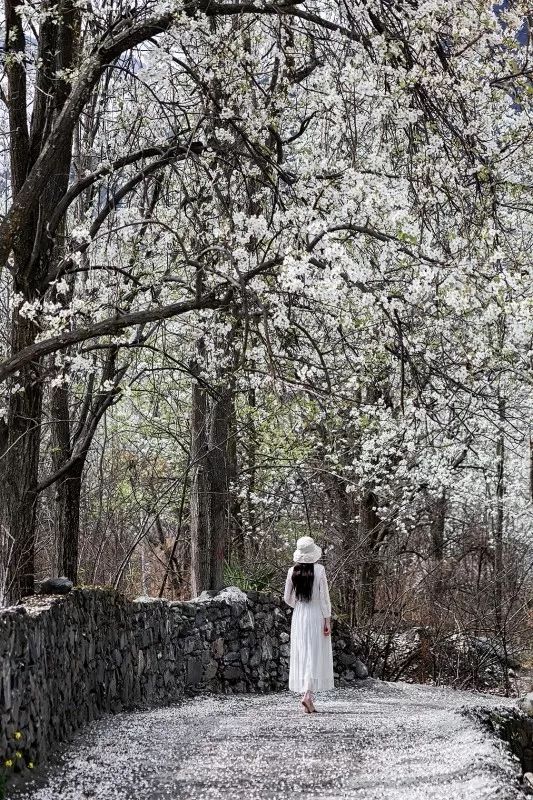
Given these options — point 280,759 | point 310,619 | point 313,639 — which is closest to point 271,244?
point 310,619

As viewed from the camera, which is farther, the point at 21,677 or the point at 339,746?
the point at 339,746

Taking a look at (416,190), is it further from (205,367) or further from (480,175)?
(205,367)

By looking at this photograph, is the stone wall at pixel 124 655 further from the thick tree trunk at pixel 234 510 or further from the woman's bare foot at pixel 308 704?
the thick tree trunk at pixel 234 510

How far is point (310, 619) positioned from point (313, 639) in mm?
193

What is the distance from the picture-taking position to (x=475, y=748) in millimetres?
6398

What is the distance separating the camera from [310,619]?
9.75 metres

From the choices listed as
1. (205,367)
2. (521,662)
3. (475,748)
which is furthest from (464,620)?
(475,748)

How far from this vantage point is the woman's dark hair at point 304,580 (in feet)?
31.7

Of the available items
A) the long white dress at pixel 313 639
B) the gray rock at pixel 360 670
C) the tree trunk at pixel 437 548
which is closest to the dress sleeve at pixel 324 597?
the long white dress at pixel 313 639

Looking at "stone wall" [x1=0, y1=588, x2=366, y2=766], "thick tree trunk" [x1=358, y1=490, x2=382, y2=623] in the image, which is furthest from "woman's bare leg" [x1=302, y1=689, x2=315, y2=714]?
"thick tree trunk" [x1=358, y1=490, x2=382, y2=623]

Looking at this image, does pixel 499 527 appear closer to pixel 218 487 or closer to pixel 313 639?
pixel 218 487

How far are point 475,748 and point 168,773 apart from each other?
1952 millimetres

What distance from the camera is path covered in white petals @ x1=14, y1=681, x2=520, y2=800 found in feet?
18.7

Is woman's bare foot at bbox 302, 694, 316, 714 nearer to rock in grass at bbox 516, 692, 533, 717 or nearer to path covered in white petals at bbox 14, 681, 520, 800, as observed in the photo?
path covered in white petals at bbox 14, 681, 520, 800
